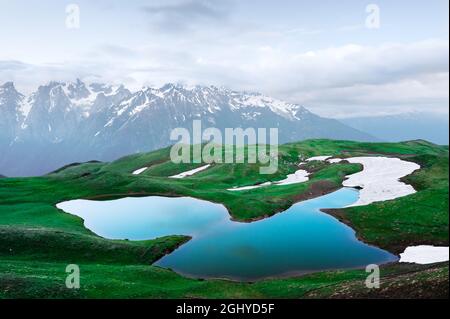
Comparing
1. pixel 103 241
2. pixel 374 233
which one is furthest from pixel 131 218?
pixel 374 233

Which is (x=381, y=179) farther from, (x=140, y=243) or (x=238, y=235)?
(x=140, y=243)

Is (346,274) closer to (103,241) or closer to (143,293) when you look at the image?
(143,293)

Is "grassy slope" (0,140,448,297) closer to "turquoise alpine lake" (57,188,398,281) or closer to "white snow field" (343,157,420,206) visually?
"turquoise alpine lake" (57,188,398,281)

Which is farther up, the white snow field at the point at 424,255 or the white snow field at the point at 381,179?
the white snow field at the point at 381,179

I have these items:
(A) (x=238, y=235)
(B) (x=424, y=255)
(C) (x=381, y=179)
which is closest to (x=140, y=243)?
(A) (x=238, y=235)

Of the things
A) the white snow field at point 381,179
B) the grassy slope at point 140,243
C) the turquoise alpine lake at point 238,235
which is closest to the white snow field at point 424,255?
the turquoise alpine lake at point 238,235

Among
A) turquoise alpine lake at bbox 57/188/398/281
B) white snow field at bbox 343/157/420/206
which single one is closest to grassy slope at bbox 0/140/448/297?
turquoise alpine lake at bbox 57/188/398/281

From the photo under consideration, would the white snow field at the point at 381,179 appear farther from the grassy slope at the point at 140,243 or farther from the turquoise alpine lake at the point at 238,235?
the turquoise alpine lake at the point at 238,235
